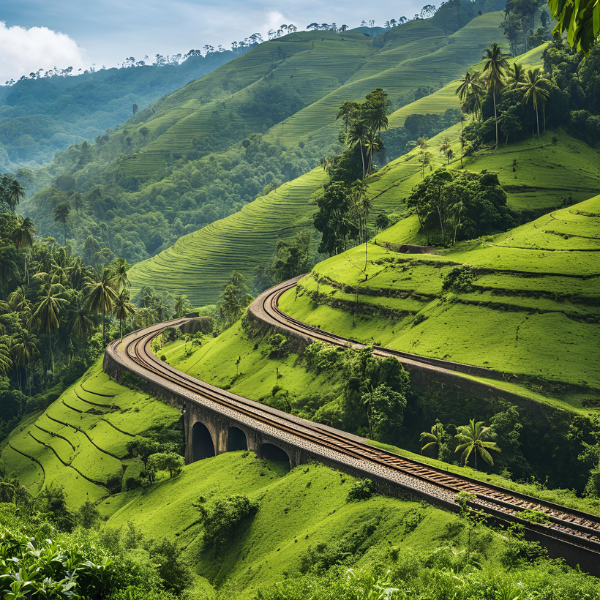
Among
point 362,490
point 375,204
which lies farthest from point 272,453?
point 375,204

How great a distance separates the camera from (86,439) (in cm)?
6419

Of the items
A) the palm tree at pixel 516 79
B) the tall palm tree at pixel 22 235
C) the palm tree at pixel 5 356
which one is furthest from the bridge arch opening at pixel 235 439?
the palm tree at pixel 516 79

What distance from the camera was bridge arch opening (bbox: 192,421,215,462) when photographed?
5762 cm

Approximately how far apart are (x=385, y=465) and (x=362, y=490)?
9.90 ft

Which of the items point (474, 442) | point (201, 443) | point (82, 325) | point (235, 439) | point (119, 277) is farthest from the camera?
point (82, 325)

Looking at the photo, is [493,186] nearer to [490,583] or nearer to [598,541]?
[598,541]

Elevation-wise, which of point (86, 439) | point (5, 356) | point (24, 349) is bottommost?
point (86, 439)

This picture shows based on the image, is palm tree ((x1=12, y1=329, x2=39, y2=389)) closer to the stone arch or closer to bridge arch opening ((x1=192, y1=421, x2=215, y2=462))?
bridge arch opening ((x1=192, y1=421, x2=215, y2=462))

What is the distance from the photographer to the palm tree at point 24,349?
83.8m

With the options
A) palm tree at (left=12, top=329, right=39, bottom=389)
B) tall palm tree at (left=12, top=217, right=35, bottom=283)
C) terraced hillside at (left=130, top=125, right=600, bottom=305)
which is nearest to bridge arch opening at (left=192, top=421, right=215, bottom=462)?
terraced hillside at (left=130, top=125, right=600, bottom=305)

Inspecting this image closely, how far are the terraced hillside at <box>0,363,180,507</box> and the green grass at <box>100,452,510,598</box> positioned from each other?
223 inches

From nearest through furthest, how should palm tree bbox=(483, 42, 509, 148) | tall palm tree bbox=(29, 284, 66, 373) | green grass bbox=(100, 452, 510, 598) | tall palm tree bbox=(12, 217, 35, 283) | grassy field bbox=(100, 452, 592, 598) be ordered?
grassy field bbox=(100, 452, 592, 598)
green grass bbox=(100, 452, 510, 598)
tall palm tree bbox=(29, 284, 66, 373)
palm tree bbox=(483, 42, 509, 148)
tall palm tree bbox=(12, 217, 35, 283)

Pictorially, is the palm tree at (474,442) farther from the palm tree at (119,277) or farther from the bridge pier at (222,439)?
the palm tree at (119,277)

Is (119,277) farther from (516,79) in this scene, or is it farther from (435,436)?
(516,79)
